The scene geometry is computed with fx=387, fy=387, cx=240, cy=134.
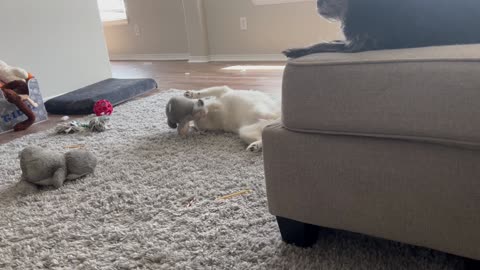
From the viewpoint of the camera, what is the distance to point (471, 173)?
63 cm

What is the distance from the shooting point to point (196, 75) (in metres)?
3.23

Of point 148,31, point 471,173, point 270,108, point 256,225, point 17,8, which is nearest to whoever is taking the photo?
point 471,173

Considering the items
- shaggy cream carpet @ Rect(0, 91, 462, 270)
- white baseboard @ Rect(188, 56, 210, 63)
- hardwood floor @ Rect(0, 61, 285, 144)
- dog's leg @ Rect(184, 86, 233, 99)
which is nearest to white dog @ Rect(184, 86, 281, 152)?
dog's leg @ Rect(184, 86, 233, 99)

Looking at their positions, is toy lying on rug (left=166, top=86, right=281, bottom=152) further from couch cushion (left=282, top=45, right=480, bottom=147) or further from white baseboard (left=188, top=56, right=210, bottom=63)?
white baseboard (left=188, top=56, right=210, bottom=63)

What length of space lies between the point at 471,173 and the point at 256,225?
52 cm

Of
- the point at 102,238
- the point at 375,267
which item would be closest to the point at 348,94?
the point at 375,267

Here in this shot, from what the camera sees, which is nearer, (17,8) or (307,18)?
(17,8)

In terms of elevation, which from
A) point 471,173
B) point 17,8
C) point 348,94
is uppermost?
point 17,8

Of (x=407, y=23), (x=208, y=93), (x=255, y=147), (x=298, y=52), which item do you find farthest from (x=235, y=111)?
(x=407, y=23)

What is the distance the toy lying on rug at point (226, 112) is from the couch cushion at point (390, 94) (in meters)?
0.82

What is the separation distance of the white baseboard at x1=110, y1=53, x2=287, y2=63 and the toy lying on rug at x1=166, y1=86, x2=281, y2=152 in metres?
1.90

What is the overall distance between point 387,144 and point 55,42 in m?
2.56

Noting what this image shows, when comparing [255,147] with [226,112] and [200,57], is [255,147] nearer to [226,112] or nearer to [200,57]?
[226,112]

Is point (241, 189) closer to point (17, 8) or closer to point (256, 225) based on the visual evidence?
point (256, 225)
